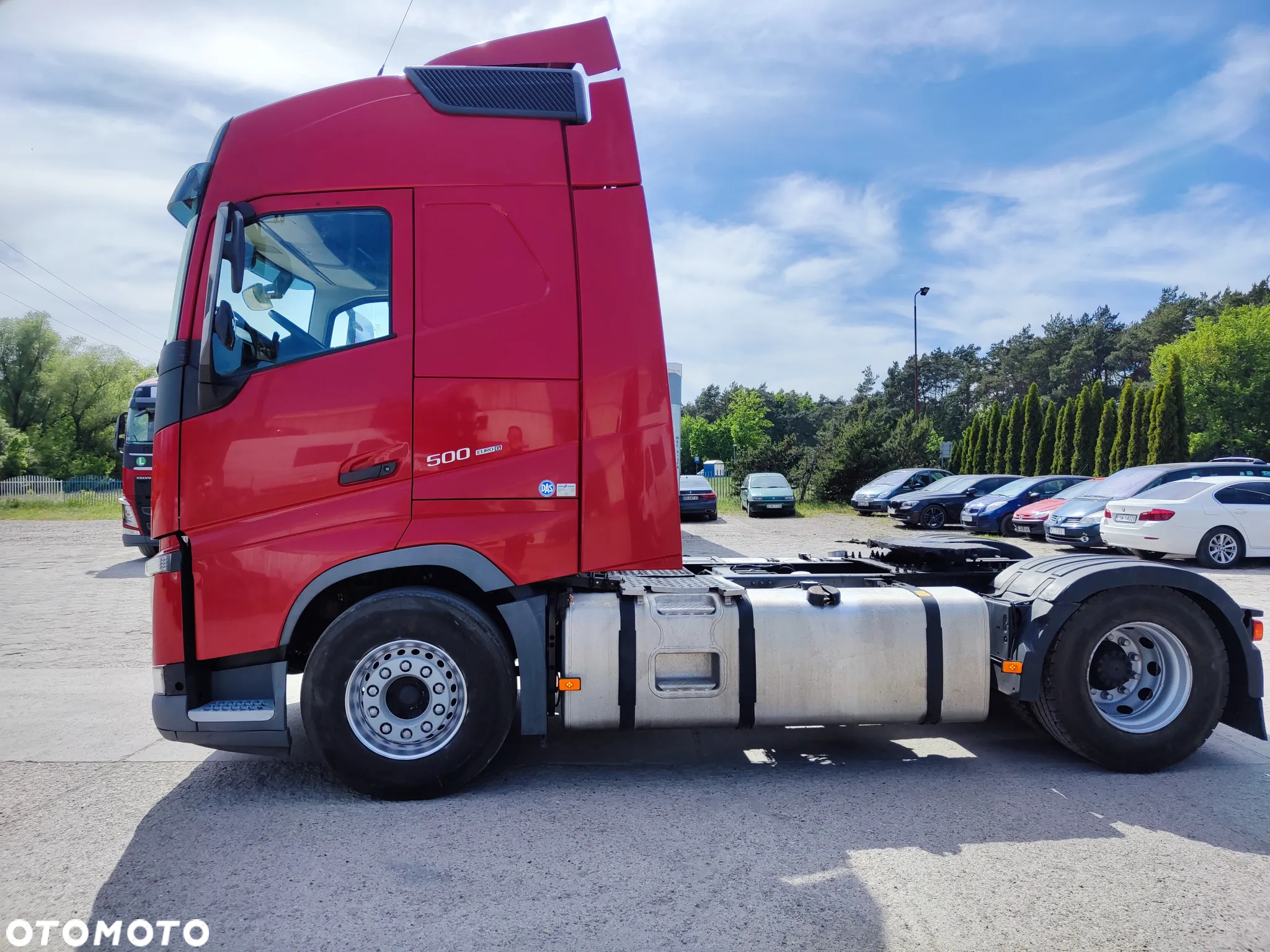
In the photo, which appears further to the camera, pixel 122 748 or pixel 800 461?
pixel 800 461

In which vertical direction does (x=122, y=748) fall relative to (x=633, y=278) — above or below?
below

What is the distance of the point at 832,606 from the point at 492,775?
2084 mm

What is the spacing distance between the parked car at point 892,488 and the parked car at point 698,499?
5072 mm

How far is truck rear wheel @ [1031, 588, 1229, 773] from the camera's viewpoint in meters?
4.45

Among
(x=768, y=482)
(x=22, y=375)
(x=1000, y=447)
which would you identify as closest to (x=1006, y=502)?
(x=768, y=482)

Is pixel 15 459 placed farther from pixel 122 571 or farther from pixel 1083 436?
pixel 1083 436

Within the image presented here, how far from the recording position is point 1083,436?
1431 inches

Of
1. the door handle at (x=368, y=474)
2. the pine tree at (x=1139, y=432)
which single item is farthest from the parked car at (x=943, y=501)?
the door handle at (x=368, y=474)

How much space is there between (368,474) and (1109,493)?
50.1 ft

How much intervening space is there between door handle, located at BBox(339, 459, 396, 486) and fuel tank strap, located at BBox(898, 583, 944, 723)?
299cm

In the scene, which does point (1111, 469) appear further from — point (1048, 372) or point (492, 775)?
point (1048, 372)

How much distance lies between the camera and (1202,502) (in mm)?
13023

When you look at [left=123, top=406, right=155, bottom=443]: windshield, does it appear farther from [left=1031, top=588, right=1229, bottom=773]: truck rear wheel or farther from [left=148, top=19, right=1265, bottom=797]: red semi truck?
[left=1031, top=588, right=1229, bottom=773]: truck rear wheel

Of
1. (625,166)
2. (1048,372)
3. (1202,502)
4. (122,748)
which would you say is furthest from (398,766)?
(1048,372)
